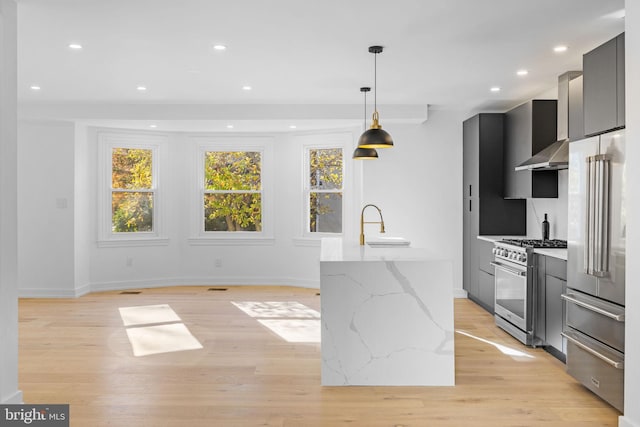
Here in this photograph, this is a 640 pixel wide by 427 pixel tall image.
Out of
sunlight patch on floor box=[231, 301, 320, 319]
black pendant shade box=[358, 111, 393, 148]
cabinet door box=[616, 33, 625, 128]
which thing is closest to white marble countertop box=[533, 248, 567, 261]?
cabinet door box=[616, 33, 625, 128]

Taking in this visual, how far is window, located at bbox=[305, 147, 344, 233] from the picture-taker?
25.2ft

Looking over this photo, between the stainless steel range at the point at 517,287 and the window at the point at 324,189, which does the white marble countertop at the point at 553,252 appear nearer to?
the stainless steel range at the point at 517,287

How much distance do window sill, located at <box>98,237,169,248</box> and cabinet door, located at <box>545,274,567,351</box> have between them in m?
5.50

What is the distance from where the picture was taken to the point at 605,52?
3250 mm

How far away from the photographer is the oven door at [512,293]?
459 cm

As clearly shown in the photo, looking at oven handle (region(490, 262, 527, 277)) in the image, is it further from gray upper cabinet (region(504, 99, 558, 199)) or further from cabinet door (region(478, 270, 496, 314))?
gray upper cabinet (region(504, 99, 558, 199))

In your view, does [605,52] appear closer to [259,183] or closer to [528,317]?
[528,317]

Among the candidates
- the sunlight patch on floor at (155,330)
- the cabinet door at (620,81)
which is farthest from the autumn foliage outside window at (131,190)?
the cabinet door at (620,81)

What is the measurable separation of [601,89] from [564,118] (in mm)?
1536

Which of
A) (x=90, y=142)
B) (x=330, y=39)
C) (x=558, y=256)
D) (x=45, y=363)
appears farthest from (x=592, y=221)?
(x=90, y=142)

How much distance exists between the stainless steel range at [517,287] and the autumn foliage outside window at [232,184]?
3.95 metres

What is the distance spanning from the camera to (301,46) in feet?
13.7

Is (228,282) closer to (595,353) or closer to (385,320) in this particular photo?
(385,320)

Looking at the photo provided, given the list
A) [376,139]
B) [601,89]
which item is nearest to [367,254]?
[376,139]
